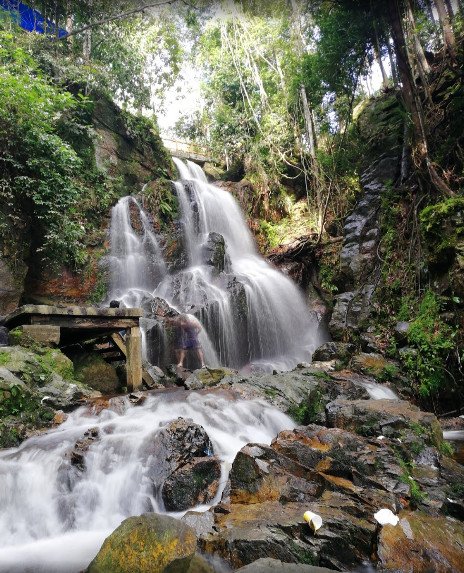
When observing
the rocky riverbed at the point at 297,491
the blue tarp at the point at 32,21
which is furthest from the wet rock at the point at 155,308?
the blue tarp at the point at 32,21

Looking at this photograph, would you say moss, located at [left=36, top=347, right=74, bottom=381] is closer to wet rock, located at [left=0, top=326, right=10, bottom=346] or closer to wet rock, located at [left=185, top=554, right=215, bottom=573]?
wet rock, located at [left=0, top=326, right=10, bottom=346]

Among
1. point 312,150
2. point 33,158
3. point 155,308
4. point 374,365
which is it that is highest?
point 312,150

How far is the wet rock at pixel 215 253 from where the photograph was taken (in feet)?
49.5

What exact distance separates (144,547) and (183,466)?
1671mm

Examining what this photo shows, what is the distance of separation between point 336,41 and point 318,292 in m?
8.82

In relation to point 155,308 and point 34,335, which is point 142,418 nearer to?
point 34,335

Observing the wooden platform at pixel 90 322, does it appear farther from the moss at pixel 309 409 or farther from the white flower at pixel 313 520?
the white flower at pixel 313 520

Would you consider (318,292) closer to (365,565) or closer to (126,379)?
(126,379)

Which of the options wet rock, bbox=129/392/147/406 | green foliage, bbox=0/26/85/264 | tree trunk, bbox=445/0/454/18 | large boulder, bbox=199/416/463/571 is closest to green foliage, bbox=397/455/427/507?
large boulder, bbox=199/416/463/571

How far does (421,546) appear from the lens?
9.41 feet

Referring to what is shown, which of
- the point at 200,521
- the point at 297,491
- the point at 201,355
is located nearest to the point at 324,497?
the point at 297,491

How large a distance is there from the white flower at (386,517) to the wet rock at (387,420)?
5.73 feet

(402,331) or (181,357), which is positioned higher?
(181,357)

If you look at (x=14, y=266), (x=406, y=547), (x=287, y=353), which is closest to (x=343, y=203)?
(x=287, y=353)
